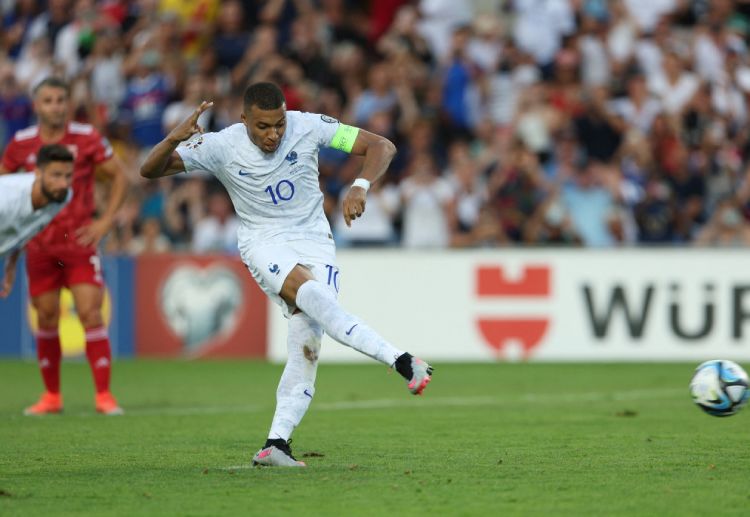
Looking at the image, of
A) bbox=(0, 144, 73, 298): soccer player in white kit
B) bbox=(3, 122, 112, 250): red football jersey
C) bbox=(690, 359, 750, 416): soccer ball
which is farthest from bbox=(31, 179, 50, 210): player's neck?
bbox=(690, 359, 750, 416): soccer ball

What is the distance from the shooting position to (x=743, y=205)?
1917cm

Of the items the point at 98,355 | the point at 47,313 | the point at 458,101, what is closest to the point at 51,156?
the point at 47,313

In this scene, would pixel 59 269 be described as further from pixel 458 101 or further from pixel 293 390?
pixel 458 101

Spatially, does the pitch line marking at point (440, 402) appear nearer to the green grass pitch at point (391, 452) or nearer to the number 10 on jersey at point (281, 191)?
the green grass pitch at point (391, 452)

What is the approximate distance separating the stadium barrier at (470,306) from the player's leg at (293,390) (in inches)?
390

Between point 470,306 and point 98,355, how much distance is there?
7209mm

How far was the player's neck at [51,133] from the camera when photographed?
12094 millimetres

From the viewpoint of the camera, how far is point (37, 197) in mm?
9602

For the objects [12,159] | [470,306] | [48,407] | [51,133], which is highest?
[51,133]

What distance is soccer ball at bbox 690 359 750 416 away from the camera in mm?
9172

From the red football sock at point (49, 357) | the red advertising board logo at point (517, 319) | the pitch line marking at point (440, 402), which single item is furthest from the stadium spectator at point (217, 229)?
the red football sock at point (49, 357)

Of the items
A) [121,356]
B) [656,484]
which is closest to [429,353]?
[121,356]

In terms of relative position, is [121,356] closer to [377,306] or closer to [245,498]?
[377,306]

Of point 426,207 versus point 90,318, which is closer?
point 90,318
